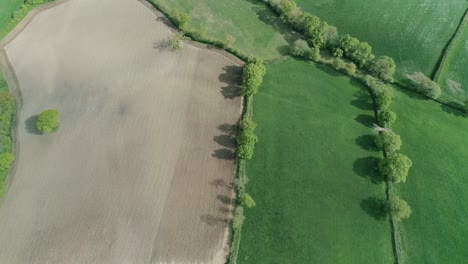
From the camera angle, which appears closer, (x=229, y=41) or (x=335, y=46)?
(x=229, y=41)

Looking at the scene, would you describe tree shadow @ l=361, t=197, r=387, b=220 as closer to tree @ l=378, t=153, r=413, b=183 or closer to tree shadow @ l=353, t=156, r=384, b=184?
tree shadow @ l=353, t=156, r=384, b=184

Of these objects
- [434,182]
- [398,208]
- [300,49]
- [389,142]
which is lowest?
[398,208]

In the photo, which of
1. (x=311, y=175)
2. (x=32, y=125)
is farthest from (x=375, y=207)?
(x=32, y=125)

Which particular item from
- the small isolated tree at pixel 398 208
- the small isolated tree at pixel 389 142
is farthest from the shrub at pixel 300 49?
the small isolated tree at pixel 398 208

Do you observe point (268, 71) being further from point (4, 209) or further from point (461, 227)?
point (4, 209)

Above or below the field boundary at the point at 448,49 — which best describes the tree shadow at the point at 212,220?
below

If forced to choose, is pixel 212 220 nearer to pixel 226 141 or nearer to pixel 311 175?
pixel 226 141

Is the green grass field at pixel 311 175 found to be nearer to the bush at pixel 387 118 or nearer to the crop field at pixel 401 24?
the bush at pixel 387 118
